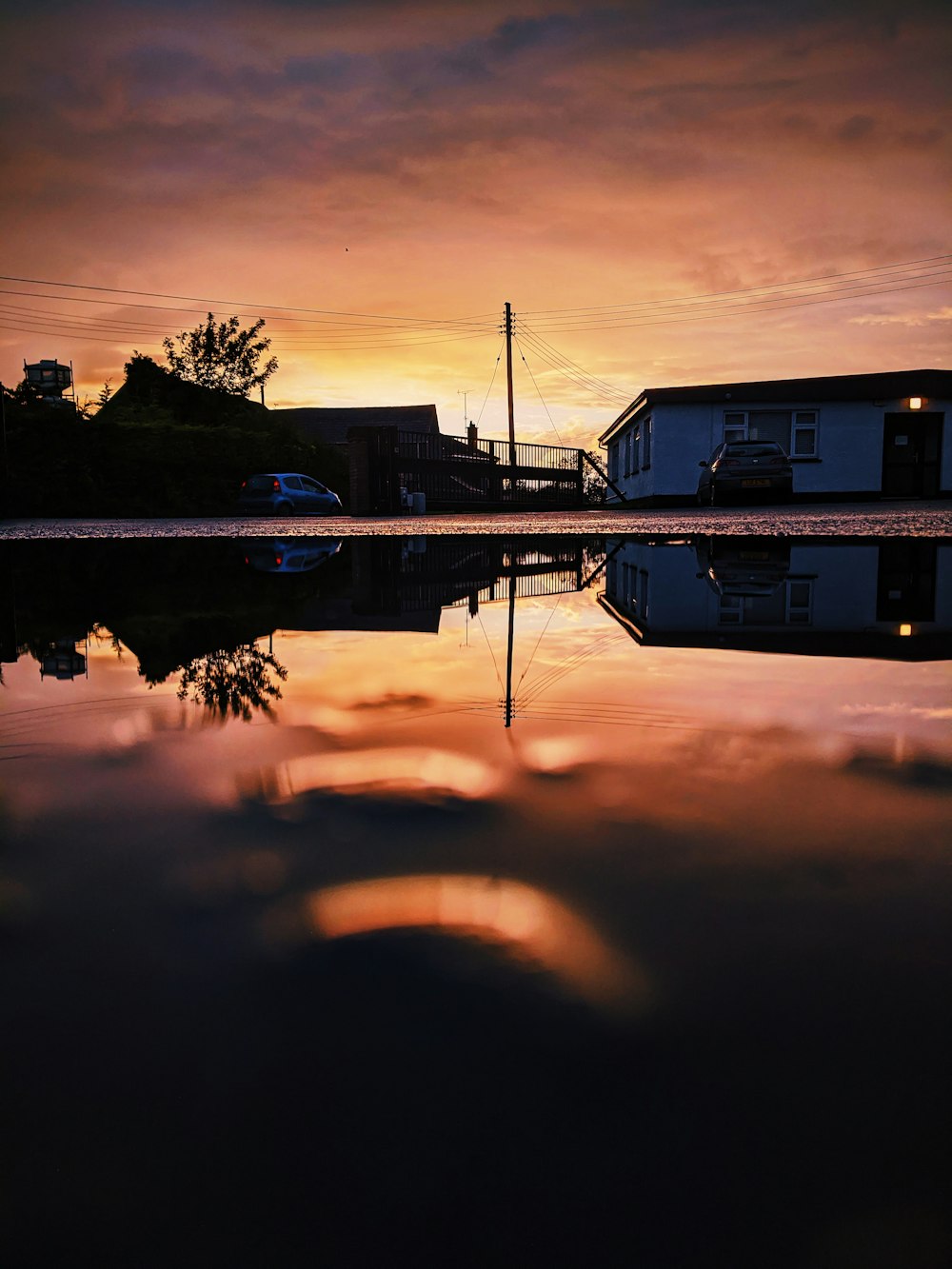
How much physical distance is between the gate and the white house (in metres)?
5.97

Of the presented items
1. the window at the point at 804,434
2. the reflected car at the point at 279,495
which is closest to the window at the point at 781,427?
the window at the point at 804,434

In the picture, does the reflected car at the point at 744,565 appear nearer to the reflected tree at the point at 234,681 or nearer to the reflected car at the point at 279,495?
the reflected tree at the point at 234,681

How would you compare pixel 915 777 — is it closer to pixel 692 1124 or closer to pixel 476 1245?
pixel 692 1124

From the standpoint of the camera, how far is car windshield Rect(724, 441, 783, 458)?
70.3ft

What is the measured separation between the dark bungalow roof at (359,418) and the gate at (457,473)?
133 ft

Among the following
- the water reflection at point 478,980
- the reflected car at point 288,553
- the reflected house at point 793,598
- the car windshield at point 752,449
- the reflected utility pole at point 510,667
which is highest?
the car windshield at point 752,449

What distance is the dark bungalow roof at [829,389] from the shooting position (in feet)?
87.0

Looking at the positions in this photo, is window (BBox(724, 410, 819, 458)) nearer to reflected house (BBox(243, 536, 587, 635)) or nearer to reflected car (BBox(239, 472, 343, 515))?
reflected car (BBox(239, 472, 343, 515))

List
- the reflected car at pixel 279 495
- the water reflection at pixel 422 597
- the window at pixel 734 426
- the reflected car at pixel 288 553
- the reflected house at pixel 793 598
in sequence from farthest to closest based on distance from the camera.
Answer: the window at pixel 734 426, the reflected car at pixel 279 495, the reflected car at pixel 288 553, the reflected house at pixel 793 598, the water reflection at pixel 422 597

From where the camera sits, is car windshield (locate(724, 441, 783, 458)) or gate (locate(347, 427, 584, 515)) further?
gate (locate(347, 427, 584, 515))

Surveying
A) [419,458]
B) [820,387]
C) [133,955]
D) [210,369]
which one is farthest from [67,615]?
[210,369]

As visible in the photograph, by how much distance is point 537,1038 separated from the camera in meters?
0.91

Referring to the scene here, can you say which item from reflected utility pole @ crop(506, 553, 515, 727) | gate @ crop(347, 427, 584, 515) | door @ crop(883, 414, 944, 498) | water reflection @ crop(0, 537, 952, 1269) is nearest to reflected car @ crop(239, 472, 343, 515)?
gate @ crop(347, 427, 584, 515)

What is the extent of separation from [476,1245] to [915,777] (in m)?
1.37
